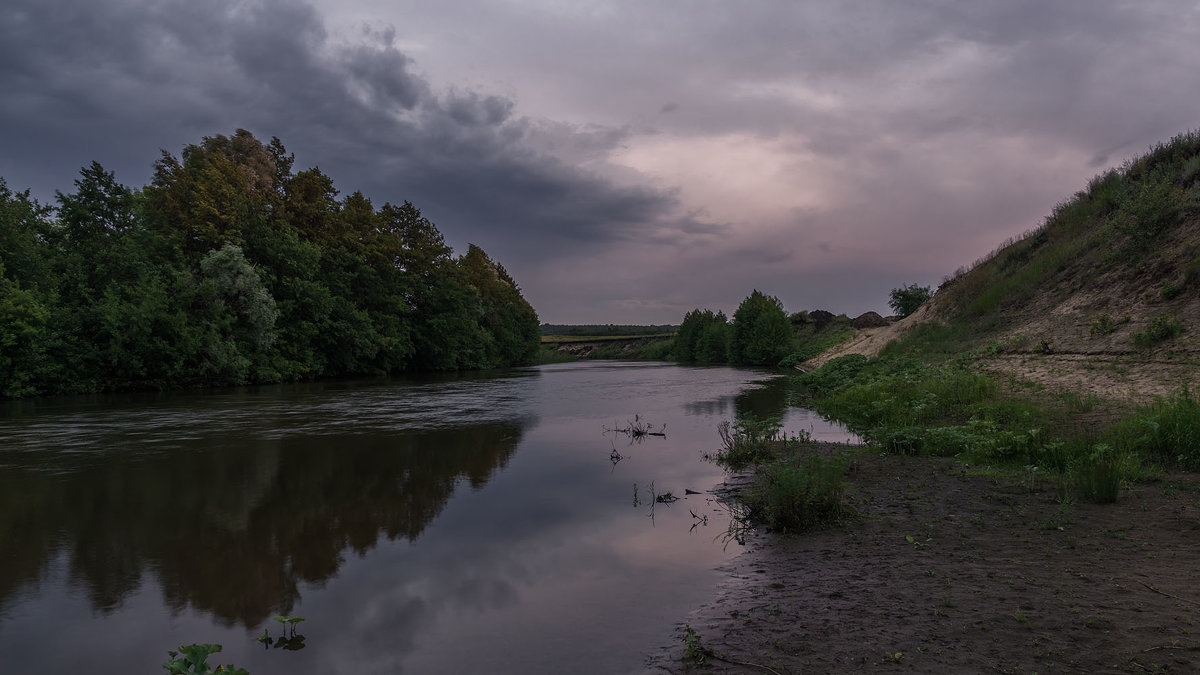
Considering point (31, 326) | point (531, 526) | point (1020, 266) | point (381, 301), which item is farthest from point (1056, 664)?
point (381, 301)

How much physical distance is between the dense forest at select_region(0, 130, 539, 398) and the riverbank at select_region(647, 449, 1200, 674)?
112 ft

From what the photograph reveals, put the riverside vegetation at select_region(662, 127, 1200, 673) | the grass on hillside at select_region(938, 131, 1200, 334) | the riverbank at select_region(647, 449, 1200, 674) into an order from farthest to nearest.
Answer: the grass on hillside at select_region(938, 131, 1200, 334)
the riverside vegetation at select_region(662, 127, 1200, 673)
the riverbank at select_region(647, 449, 1200, 674)

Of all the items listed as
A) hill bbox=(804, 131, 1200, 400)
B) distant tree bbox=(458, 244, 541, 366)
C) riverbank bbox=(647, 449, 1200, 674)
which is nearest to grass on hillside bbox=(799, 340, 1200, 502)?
riverbank bbox=(647, 449, 1200, 674)

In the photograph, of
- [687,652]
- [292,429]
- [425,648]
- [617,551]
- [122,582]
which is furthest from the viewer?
[292,429]

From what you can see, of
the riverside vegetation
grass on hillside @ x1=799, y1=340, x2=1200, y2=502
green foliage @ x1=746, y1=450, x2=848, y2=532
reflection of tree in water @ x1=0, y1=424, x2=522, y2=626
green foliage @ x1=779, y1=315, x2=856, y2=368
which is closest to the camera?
the riverside vegetation

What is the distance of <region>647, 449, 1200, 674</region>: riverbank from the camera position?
3781mm

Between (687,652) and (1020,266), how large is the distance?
102ft

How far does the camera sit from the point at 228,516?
870 centimetres

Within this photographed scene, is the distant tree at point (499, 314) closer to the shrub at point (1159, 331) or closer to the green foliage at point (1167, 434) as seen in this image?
the shrub at point (1159, 331)

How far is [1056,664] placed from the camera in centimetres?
355

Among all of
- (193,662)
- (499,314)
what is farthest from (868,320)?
(193,662)

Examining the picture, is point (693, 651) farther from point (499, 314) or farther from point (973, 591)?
point (499, 314)

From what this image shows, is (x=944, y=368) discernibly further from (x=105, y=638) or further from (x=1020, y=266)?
(x=105, y=638)

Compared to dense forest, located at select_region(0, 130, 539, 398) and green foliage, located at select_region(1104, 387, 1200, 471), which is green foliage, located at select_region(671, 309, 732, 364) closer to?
dense forest, located at select_region(0, 130, 539, 398)
